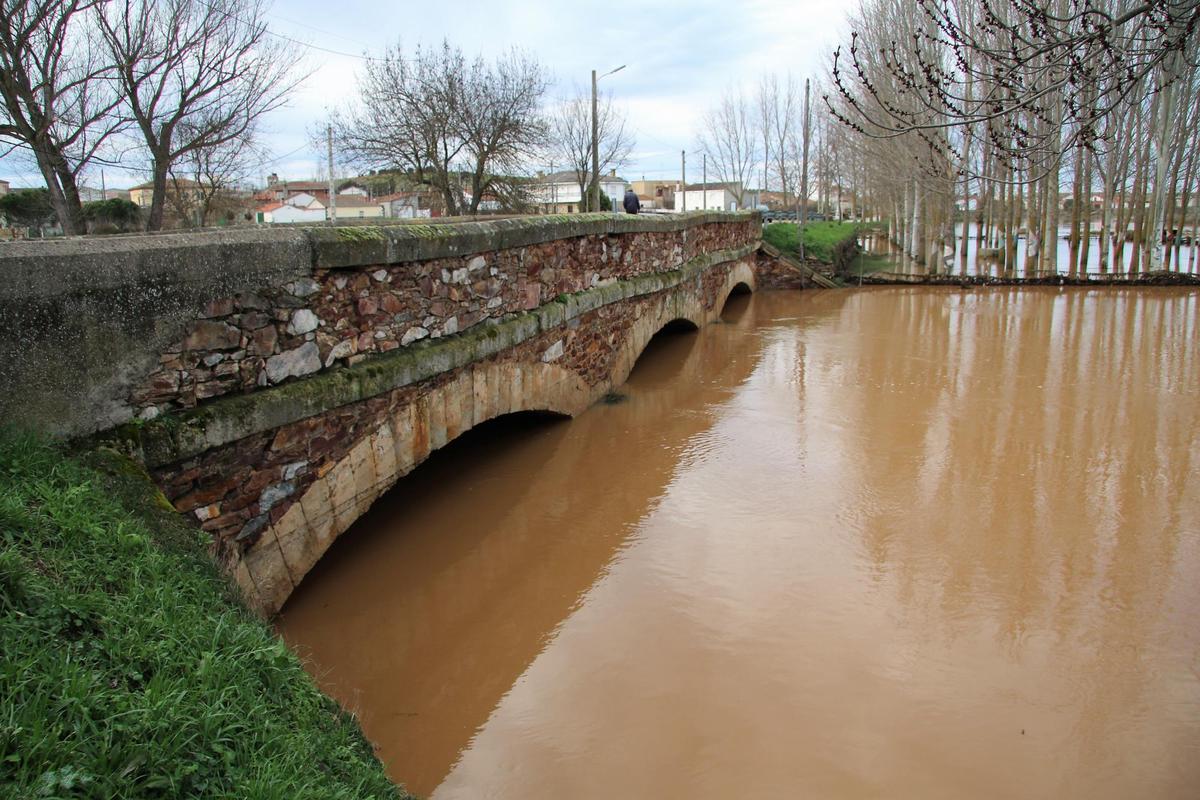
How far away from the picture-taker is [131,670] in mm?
2121

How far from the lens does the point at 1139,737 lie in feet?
11.7

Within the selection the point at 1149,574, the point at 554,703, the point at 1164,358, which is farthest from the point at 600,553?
the point at 1164,358

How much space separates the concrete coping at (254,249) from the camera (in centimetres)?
299

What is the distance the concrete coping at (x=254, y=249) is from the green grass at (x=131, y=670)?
0.67m

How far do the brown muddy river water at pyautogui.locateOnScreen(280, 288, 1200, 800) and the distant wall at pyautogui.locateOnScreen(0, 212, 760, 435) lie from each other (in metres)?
1.53

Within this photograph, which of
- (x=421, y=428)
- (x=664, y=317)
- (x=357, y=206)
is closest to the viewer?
(x=421, y=428)

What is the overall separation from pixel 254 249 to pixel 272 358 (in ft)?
1.78

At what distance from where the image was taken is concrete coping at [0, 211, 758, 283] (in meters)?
2.99

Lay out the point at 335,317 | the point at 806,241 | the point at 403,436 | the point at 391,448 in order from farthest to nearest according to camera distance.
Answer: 1. the point at 806,241
2. the point at 403,436
3. the point at 391,448
4. the point at 335,317

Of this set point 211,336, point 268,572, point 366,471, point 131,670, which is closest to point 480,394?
point 366,471

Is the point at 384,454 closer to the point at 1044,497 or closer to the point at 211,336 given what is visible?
the point at 211,336

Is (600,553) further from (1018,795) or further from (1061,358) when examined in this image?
(1061,358)

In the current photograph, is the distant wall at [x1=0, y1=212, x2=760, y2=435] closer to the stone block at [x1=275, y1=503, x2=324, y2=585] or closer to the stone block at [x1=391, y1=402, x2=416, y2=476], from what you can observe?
the stone block at [x1=391, y1=402, x2=416, y2=476]

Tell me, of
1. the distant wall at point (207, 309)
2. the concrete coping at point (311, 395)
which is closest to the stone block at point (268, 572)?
the concrete coping at point (311, 395)
